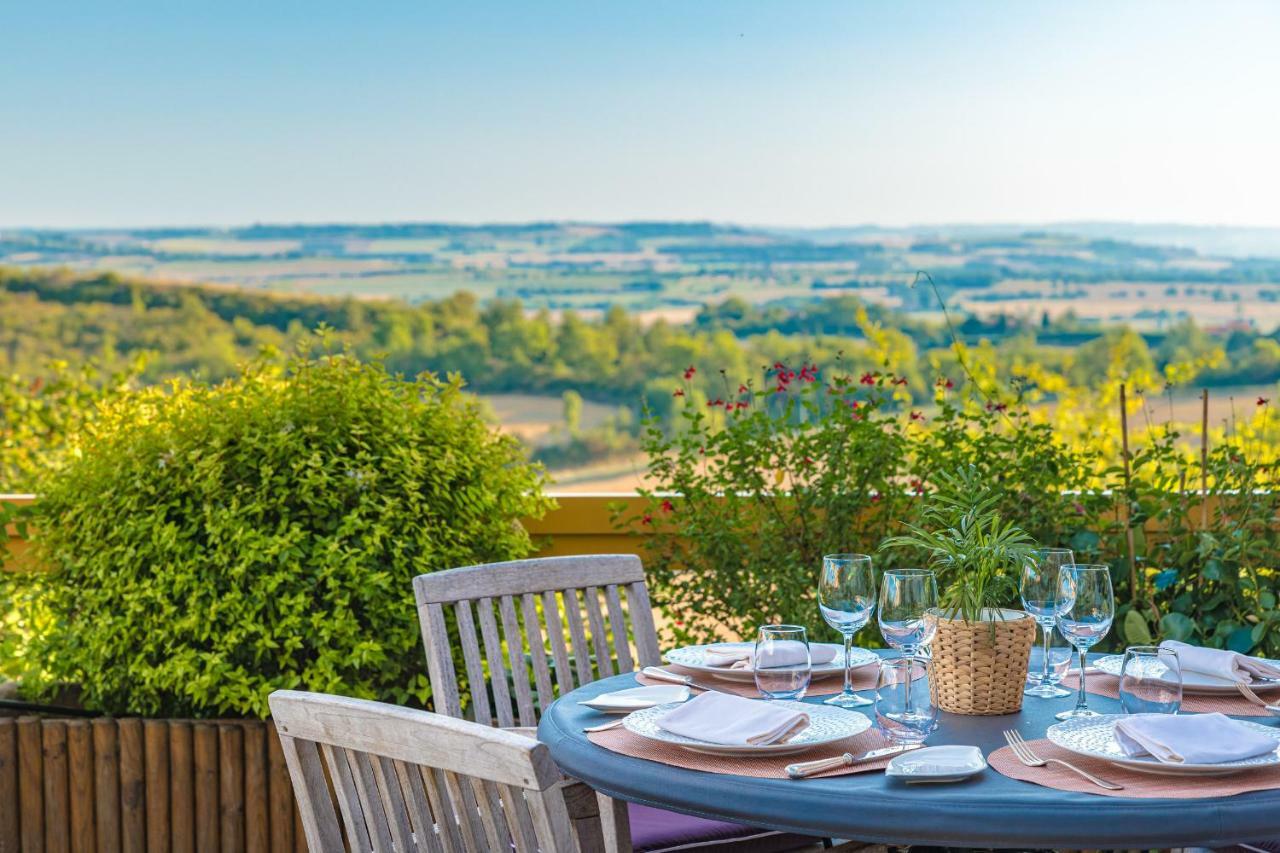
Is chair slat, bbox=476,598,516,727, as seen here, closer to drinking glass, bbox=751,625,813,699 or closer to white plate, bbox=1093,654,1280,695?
drinking glass, bbox=751,625,813,699

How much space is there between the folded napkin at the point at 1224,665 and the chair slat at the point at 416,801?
3.85 ft

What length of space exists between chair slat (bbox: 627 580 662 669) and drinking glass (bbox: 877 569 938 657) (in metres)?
0.82

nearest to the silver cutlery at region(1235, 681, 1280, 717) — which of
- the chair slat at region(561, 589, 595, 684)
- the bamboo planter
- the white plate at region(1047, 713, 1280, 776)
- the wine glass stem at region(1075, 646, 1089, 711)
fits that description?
the white plate at region(1047, 713, 1280, 776)

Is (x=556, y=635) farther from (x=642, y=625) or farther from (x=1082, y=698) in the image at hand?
(x=1082, y=698)

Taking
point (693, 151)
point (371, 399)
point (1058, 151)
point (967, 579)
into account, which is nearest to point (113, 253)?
point (693, 151)

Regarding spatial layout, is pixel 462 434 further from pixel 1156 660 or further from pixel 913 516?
pixel 1156 660

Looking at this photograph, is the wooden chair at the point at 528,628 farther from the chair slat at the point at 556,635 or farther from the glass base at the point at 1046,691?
the glass base at the point at 1046,691

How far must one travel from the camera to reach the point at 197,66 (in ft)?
21.6

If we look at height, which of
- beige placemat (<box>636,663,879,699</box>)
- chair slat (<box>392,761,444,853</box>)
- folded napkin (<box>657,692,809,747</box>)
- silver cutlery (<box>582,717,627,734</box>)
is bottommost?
beige placemat (<box>636,663,879,699</box>)

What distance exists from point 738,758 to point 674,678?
0.46m

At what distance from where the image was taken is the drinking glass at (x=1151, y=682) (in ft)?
5.57

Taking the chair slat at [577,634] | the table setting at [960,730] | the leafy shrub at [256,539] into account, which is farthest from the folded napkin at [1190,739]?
the leafy shrub at [256,539]

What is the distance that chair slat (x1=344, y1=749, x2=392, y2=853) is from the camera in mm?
1365

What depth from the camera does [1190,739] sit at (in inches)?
62.1
